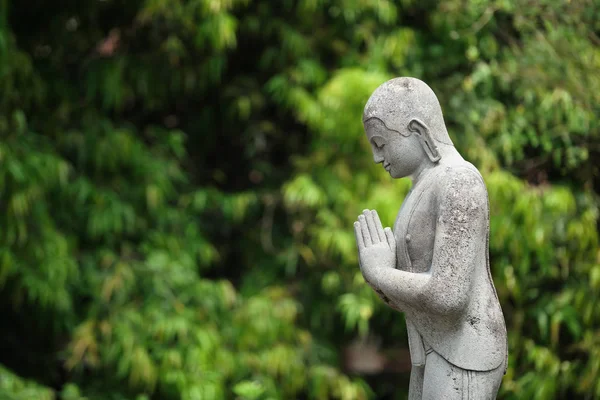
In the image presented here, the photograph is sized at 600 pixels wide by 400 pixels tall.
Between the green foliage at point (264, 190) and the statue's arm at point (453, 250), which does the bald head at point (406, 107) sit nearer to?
the statue's arm at point (453, 250)

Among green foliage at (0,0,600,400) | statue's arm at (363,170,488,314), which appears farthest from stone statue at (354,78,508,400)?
green foliage at (0,0,600,400)

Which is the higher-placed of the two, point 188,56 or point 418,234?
point 418,234

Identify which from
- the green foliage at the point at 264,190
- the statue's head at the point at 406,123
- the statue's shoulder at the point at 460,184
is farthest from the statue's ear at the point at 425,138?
the green foliage at the point at 264,190

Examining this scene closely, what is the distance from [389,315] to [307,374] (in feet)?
2.40

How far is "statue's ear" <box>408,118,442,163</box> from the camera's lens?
9.98ft

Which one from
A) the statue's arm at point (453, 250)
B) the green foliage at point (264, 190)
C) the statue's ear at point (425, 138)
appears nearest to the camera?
the statue's arm at point (453, 250)

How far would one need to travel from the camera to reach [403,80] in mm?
3094

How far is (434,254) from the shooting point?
2904 mm

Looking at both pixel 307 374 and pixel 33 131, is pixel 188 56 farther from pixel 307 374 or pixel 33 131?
pixel 307 374

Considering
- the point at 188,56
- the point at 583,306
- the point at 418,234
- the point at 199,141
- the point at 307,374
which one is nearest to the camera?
the point at 418,234

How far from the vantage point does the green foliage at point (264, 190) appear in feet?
20.6

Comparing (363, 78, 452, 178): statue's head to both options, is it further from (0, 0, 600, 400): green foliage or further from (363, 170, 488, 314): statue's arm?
(0, 0, 600, 400): green foliage

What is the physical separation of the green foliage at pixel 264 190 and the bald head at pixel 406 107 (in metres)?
3.13

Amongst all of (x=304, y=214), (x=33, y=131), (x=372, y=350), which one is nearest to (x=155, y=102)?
(x=33, y=131)
